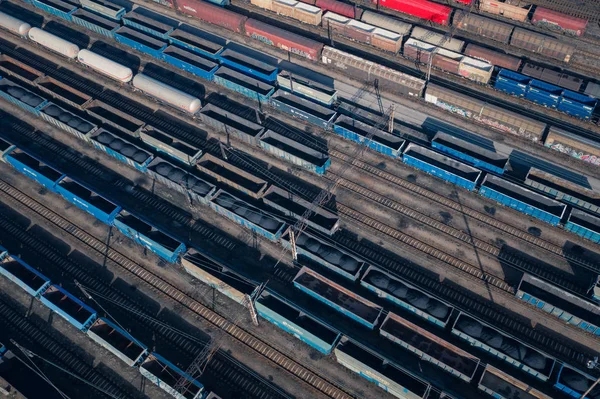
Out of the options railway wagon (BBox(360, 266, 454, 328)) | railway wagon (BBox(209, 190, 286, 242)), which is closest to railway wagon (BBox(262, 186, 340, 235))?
railway wagon (BBox(209, 190, 286, 242))

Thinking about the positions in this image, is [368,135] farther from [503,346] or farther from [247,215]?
[503,346]

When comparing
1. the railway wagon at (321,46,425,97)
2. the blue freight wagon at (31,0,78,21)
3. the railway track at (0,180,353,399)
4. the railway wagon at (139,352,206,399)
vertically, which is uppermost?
the railway wagon at (321,46,425,97)

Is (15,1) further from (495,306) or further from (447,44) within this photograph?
(495,306)

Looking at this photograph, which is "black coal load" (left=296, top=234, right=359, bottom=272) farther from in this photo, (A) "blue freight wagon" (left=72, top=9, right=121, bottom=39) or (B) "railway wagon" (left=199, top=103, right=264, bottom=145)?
(A) "blue freight wagon" (left=72, top=9, right=121, bottom=39)

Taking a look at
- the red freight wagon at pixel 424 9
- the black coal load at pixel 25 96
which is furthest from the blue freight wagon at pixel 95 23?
the red freight wagon at pixel 424 9

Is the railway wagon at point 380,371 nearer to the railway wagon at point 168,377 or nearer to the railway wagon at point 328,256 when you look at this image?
the railway wagon at point 328,256
